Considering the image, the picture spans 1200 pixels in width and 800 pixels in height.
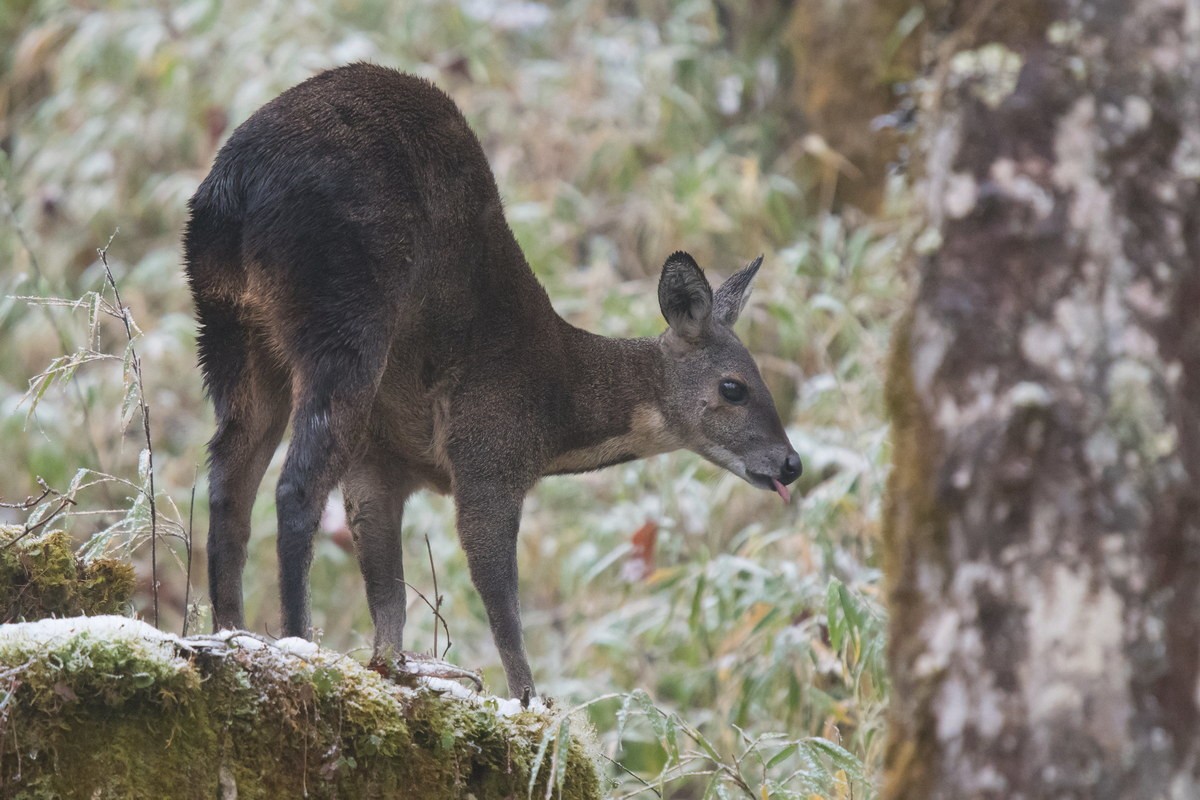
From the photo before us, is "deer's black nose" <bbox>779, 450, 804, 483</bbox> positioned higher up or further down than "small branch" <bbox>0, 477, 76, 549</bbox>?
further down

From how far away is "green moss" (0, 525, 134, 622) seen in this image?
3281 mm

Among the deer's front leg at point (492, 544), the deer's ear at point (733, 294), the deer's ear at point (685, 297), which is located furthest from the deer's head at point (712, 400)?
the deer's front leg at point (492, 544)

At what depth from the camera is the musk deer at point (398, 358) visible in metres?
4.23

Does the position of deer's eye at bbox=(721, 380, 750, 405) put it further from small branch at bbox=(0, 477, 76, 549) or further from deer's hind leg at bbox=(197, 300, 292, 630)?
small branch at bbox=(0, 477, 76, 549)

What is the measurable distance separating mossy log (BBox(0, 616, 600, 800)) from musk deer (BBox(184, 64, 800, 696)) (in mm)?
328

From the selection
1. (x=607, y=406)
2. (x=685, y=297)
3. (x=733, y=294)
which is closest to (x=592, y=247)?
(x=733, y=294)

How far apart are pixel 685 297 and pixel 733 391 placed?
0.45 m

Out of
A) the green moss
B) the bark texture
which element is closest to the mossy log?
the green moss

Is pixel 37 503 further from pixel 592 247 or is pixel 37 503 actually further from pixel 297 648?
pixel 592 247

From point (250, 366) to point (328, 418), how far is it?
0.47 m

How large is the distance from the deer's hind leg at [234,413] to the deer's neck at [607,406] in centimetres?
122

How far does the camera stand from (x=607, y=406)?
5.36m

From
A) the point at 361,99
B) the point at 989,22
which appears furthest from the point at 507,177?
the point at 989,22

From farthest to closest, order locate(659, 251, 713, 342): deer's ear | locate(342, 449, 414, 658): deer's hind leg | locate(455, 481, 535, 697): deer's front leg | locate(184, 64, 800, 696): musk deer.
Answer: locate(659, 251, 713, 342): deer's ear → locate(342, 449, 414, 658): deer's hind leg → locate(455, 481, 535, 697): deer's front leg → locate(184, 64, 800, 696): musk deer
